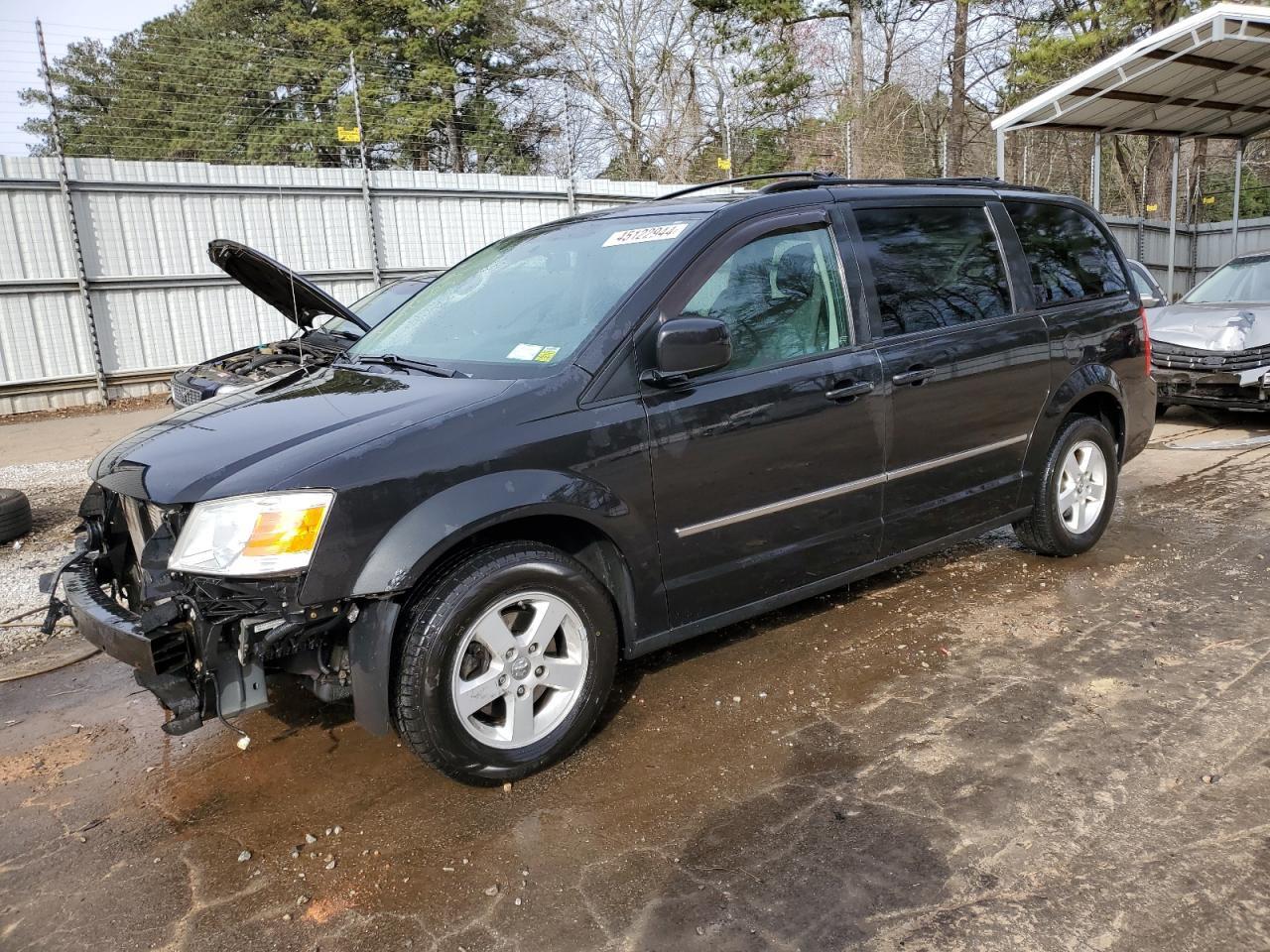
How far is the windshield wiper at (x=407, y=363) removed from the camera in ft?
10.9

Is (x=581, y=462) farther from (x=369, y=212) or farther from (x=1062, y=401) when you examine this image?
(x=369, y=212)

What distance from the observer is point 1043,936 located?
89.1 inches

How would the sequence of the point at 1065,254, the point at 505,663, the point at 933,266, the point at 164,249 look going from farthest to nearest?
the point at 164,249, the point at 1065,254, the point at 933,266, the point at 505,663

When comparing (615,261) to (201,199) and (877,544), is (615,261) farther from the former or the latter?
(201,199)

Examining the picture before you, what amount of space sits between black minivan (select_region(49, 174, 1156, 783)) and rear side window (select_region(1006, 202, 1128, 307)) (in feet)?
0.12

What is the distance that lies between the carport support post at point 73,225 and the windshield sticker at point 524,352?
1058 cm

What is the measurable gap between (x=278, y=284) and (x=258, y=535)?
274cm

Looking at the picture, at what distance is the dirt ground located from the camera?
2.38 metres

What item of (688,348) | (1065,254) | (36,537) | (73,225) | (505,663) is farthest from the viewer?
(73,225)

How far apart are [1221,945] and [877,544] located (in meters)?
1.96

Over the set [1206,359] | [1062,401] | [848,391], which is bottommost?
[1206,359]

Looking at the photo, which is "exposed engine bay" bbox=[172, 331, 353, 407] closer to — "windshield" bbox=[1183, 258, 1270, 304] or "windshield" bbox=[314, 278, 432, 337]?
"windshield" bbox=[314, 278, 432, 337]

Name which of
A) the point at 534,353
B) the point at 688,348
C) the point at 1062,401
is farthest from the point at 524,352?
the point at 1062,401

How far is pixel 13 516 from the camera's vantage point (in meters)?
5.82
